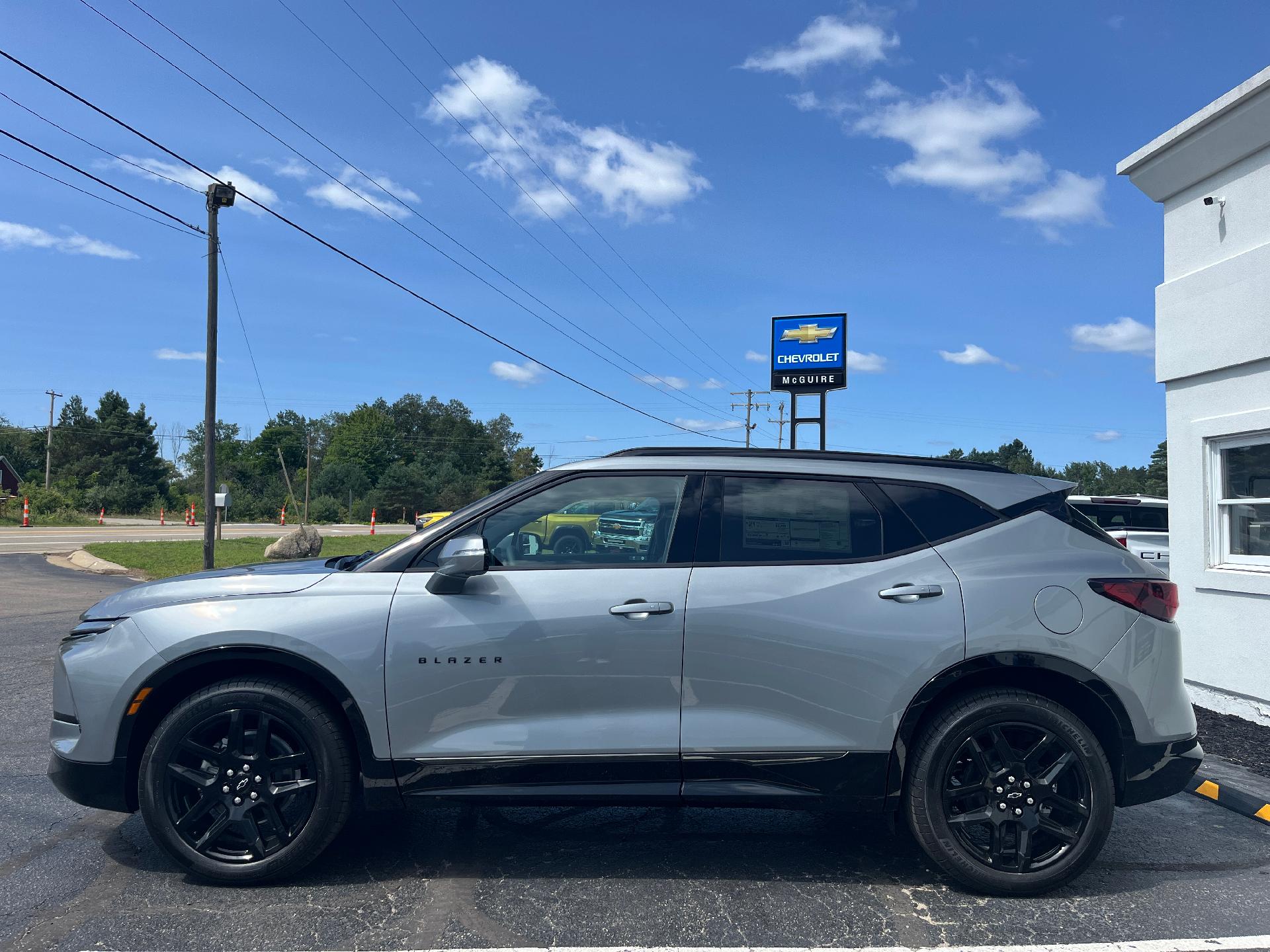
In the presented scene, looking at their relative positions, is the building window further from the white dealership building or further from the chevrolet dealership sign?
the chevrolet dealership sign

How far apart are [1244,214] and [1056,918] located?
6563 mm

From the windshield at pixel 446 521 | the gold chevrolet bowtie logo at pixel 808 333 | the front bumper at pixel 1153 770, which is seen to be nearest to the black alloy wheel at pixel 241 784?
the windshield at pixel 446 521

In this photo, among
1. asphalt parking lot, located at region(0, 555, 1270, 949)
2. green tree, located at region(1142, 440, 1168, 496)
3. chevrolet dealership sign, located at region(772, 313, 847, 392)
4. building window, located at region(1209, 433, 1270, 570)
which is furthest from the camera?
green tree, located at region(1142, 440, 1168, 496)

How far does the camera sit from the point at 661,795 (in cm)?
355

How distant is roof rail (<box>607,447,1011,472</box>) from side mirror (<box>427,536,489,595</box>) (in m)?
0.83

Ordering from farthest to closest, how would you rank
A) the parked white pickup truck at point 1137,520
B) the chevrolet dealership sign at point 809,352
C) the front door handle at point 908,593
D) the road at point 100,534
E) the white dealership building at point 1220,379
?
the road at point 100,534
the chevrolet dealership sign at point 809,352
the parked white pickup truck at point 1137,520
the white dealership building at point 1220,379
the front door handle at point 908,593

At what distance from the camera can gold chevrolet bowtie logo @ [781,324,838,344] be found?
80.7 ft

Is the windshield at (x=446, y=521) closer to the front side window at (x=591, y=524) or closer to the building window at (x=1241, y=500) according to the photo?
the front side window at (x=591, y=524)

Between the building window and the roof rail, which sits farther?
the building window

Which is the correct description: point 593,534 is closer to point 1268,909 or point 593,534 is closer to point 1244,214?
point 1268,909

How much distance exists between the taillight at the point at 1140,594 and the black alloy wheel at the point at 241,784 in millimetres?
3303

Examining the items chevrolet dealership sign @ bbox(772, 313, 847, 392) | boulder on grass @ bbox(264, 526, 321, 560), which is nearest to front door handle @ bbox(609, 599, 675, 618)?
chevrolet dealership sign @ bbox(772, 313, 847, 392)

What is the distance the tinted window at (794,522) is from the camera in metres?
3.72

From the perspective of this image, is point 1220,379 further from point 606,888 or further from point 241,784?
point 241,784
